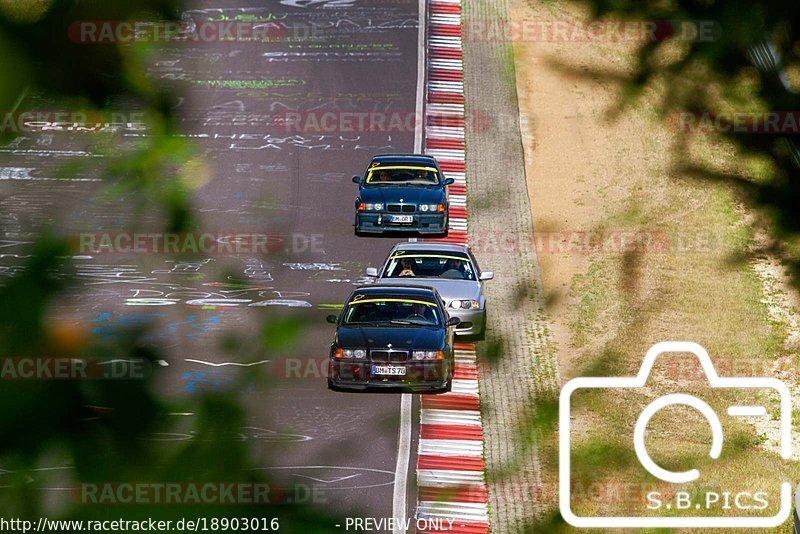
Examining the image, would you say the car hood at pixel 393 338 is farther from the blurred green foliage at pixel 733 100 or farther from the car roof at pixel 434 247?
the blurred green foliage at pixel 733 100

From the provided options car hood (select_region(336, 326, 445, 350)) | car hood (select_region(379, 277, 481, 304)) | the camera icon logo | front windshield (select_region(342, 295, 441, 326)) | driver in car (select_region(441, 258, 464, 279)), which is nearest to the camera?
the camera icon logo

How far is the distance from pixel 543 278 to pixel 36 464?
2654 cm

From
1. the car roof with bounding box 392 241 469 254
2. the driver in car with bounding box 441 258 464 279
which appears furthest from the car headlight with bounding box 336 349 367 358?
the car roof with bounding box 392 241 469 254

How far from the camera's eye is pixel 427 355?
1703cm

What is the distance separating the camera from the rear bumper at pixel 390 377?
16906 mm

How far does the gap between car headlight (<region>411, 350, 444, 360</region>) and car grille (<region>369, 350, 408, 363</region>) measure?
0.44 ft

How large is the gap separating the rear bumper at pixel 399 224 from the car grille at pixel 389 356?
8.44 meters

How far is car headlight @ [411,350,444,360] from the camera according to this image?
17.0 metres

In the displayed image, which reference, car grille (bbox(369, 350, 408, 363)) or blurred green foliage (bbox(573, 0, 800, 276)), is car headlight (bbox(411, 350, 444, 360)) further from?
blurred green foliage (bbox(573, 0, 800, 276))

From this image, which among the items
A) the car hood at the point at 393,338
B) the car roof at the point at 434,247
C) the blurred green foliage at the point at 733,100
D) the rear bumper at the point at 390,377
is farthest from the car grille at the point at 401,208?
the rear bumper at the point at 390,377

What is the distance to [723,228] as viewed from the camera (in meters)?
32.2

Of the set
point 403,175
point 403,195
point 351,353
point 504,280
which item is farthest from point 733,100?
point 351,353

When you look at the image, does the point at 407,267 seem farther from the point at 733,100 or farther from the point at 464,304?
the point at 733,100

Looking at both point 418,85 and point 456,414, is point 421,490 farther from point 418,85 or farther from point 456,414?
point 418,85
